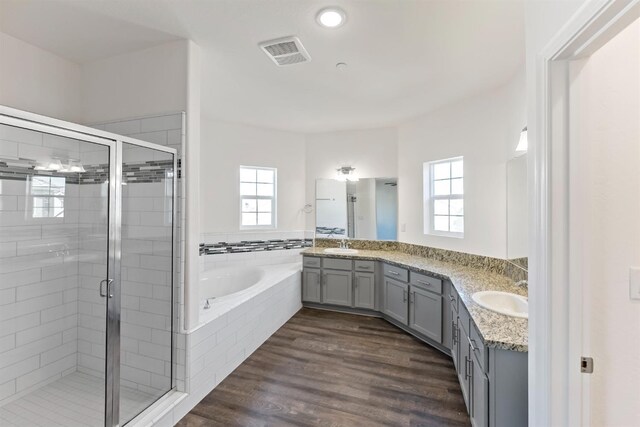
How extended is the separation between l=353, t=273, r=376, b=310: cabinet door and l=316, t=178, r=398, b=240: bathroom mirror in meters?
0.73

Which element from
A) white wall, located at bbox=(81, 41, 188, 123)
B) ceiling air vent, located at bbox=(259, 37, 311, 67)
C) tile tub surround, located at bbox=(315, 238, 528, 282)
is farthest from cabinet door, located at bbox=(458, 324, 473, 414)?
white wall, located at bbox=(81, 41, 188, 123)

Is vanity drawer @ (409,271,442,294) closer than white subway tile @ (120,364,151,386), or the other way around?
white subway tile @ (120,364,151,386)

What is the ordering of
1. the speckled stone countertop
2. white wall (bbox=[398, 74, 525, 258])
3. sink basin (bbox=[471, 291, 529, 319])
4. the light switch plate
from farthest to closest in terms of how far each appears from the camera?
white wall (bbox=[398, 74, 525, 258])
sink basin (bbox=[471, 291, 529, 319])
the speckled stone countertop
the light switch plate

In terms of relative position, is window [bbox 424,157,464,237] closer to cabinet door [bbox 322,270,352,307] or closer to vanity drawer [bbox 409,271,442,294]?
vanity drawer [bbox 409,271,442,294]

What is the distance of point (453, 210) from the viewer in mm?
3373

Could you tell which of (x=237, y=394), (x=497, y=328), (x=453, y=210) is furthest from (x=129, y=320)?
(x=453, y=210)

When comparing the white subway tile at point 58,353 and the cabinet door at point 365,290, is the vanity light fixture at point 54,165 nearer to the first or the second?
the white subway tile at point 58,353

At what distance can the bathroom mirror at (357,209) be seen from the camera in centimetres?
412

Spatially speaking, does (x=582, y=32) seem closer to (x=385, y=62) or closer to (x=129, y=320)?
(x=385, y=62)

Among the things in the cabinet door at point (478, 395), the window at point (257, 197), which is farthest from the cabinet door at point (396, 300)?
the window at point (257, 197)

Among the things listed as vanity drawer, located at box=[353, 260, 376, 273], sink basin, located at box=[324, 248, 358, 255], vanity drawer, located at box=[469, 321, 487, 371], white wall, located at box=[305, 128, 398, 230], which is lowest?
vanity drawer, located at box=[469, 321, 487, 371]

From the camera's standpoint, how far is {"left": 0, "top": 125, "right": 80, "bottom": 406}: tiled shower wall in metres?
1.99

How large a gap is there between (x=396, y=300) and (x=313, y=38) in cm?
279

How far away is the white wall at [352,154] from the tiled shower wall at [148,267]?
102 inches
